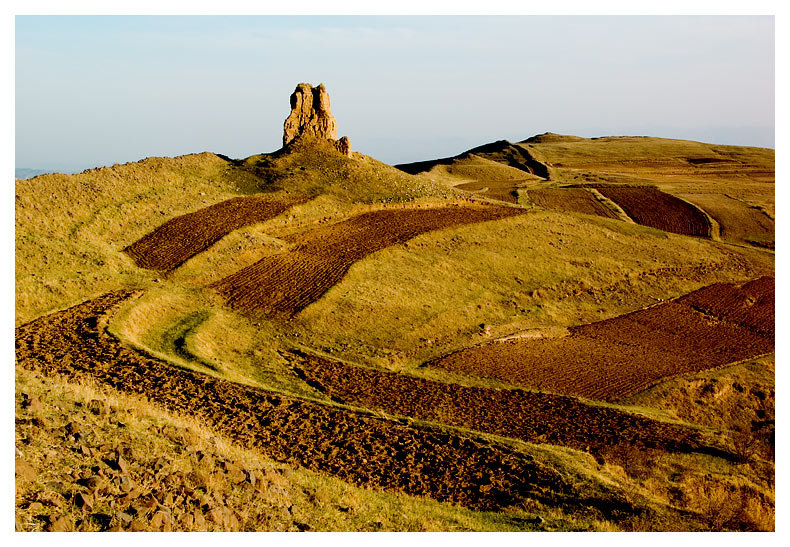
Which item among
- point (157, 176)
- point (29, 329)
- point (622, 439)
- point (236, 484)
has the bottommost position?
point (622, 439)

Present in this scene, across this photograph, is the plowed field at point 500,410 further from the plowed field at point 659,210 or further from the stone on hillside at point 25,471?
the plowed field at point 659,210

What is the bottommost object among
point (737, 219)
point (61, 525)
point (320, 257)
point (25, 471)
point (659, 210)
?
point (61, 525)

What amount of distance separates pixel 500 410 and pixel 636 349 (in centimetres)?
1137

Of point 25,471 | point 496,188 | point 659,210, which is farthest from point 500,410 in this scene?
point 496,188

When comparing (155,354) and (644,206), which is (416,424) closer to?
(155,354)

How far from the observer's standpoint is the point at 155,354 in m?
24.1

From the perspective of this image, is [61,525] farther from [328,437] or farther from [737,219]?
[737,219]

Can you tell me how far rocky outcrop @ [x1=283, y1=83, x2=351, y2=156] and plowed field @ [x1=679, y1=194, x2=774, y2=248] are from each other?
33.2m

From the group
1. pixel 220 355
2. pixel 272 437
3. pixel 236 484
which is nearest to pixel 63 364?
pixel 220 355

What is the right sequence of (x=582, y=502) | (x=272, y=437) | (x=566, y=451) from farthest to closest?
(x=566, y=451), (x=272, y=437), (x=582, y=502)

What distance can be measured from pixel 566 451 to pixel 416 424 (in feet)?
14.8

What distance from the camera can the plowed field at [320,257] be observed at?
1291 inches

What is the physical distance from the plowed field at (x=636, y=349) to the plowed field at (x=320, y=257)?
834 centimetres

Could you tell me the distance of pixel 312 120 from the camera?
53.6 metres
